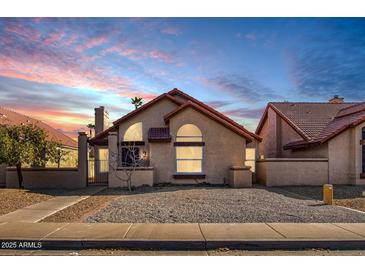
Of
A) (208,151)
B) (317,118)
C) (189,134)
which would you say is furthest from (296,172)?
(317,118)

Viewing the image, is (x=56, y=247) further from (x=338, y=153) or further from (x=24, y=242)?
(x=338, y=153)

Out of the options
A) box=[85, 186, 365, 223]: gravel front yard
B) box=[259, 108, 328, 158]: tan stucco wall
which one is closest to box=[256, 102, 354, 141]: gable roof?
box=[259, 108, 328, 158]: tan stucco wall

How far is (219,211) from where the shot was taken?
9797 mm

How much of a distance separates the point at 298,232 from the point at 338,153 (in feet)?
44.6

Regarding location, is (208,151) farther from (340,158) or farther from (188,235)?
(188,235)

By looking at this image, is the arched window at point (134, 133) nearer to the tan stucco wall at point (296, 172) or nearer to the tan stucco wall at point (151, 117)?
the tan stucco wall at point (151, 117)

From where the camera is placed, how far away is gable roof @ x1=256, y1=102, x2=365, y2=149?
62.5 ft

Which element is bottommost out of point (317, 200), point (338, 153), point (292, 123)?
point (317, 200)

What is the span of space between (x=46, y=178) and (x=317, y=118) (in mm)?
20103

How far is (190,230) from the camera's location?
730 cm

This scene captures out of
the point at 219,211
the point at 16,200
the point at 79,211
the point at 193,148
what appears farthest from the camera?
the point at 193,148

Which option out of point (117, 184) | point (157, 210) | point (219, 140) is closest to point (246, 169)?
point (219, 140)

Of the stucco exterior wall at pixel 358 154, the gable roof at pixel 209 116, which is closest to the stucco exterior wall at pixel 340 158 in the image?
the stucco exterior wall at pixel 358 154

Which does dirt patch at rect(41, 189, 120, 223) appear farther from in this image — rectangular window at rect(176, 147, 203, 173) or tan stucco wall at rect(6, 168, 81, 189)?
rectangular window at rect(176, 147, 203, 173)
